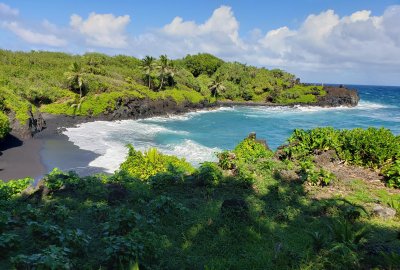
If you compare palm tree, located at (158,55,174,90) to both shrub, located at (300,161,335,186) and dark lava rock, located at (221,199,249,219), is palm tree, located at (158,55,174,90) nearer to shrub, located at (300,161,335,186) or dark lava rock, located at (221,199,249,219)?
shrub, located at (300,161,335,186)

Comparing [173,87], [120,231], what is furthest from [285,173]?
[173,87]

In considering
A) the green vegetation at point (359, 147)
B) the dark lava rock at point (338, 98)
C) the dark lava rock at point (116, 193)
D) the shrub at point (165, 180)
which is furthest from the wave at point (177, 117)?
the dark lava rock at point (116, 193)

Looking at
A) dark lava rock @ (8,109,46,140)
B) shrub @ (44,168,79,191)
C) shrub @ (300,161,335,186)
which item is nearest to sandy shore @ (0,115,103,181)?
dark lava rock @ (8,109,46,140)

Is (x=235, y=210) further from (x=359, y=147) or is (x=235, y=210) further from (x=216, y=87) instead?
(x=216, y=87)

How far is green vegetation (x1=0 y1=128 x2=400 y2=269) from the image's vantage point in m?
6.64

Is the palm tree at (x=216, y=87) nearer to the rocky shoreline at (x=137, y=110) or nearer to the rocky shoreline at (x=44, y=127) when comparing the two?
the rocky shoreline at (x=137, y=110)

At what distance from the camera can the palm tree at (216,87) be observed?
86069 millimetres

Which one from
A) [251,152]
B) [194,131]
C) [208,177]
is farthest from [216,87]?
[208,177]

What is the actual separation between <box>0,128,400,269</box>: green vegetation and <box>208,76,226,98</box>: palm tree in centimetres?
7203

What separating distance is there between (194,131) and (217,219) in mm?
38753

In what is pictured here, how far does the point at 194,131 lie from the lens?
4759 centimetres

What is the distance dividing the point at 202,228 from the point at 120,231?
2229mm

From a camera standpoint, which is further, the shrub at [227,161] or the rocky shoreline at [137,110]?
the rocky shoreline at [137,110]

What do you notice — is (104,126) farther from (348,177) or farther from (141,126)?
(348,177)
